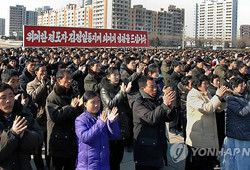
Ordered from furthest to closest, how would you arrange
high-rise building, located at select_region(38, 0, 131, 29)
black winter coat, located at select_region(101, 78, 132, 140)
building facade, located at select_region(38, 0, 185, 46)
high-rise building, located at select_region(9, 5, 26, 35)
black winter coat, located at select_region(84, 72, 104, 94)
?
high-rise building, located at select_region(9, 5, 26, 35)
building facade, located at select_region(38, 0, 185, 46)
high-rise building, located at select_region(38, 0, 131, 29)
black winter coat, located at select_region(84, 72, 104, 94)
black winter coat, located at select_region(101, 78, 132, 140)

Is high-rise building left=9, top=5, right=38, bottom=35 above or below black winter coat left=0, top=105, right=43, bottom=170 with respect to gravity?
above

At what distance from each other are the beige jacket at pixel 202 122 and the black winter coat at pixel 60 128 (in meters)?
1.42

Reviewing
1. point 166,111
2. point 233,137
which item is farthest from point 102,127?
point 233,137

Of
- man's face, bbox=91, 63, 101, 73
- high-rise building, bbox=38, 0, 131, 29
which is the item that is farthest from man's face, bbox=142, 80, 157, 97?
high-rise building, bbox=38, 0, 131, 29

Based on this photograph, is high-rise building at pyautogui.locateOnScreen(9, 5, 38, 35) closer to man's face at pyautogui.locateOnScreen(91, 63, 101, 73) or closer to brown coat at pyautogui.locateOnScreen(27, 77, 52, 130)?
man's face at pyautogui.locateOnScreen(91, 63, 101, 73)

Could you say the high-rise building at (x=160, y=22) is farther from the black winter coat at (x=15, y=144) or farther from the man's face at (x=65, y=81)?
the black winter coat at (x=15, y=144)

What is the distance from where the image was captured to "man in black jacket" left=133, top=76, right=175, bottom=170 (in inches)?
109

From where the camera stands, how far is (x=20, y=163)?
2.14m

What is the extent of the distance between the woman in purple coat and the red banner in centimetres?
841

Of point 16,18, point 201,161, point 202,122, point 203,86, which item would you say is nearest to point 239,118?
point 202,122

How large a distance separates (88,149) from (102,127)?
0.27 meters

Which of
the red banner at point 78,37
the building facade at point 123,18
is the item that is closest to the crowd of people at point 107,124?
the red banner at point 78,37

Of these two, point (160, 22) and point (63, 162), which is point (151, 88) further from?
point (160, 22)

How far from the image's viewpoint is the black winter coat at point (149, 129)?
2.76 meters
